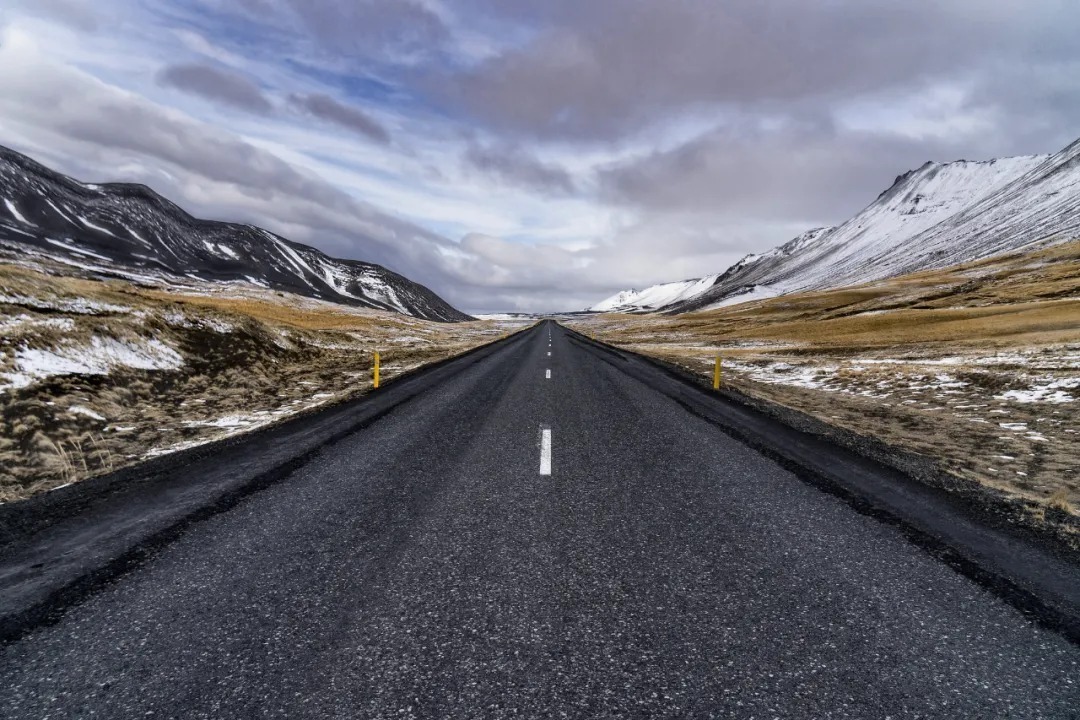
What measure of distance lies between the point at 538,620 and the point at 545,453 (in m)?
4.14

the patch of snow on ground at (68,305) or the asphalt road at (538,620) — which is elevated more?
the patch of snow on ground at (68,305)

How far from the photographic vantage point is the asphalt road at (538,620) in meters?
2.71

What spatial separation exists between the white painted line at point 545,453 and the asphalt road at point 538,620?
2.61 ft

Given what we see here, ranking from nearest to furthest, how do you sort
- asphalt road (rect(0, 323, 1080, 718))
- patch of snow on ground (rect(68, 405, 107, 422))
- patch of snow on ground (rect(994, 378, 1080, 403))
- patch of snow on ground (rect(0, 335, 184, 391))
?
asphalt road (rect(0, 323, 1080, 718)), patch of snow on ground (rect(68, 405, 107, 422)), patch of snow on ground (rect(0, 335, 184, 391)), patch of snow on ground (rect(994, 378, 1080, 403))

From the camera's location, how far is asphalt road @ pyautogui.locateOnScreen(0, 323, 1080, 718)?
8.88 ft

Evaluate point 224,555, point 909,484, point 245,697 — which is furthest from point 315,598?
point 909,484

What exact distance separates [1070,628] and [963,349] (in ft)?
102

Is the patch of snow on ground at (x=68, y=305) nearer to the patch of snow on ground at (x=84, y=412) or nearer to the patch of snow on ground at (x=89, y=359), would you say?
the patch of snow on ground at (x=89, y=359)

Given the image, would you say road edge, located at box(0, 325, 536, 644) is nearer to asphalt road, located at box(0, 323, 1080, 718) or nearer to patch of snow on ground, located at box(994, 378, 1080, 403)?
asphalt road, located at box(0, 323, 1080, 718)

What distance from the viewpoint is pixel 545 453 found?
7512mm

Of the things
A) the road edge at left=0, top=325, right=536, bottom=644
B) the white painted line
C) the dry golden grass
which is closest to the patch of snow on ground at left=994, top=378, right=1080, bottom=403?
the dry golden grass

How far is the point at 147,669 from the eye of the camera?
2.90m

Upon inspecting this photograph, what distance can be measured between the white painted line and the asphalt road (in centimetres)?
79

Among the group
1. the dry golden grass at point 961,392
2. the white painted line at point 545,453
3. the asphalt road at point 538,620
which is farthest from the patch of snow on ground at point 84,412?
the dry golden grass at point 961,392
